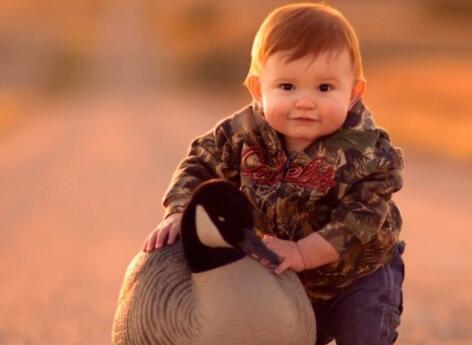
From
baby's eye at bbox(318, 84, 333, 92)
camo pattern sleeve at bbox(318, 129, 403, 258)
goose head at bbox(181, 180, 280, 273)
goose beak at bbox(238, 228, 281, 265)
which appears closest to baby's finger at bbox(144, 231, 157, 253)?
goose head at bbox(181, 180, 280, 273)

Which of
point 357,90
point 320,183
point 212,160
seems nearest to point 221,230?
point 320,183

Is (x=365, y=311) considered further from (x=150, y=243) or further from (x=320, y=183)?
(x=150, y=243)

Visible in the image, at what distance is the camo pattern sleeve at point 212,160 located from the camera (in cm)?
484

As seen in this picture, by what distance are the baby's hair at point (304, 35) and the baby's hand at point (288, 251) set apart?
648 mm

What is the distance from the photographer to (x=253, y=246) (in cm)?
409

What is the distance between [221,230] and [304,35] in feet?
2.83

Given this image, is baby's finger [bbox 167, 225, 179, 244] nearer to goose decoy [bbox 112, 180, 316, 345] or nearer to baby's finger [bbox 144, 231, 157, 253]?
baby's finger [bbox 144, 231, 157, 253]

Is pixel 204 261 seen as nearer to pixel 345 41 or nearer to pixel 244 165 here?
pixel 244 165

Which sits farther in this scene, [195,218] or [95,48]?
[95,48]

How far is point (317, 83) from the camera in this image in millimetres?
4613

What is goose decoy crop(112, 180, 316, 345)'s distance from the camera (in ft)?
13.2

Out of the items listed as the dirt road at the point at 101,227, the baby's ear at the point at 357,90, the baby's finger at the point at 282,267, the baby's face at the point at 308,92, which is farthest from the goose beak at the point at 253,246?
the dirt road at the point at 101,227

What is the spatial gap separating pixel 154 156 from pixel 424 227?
6.74m

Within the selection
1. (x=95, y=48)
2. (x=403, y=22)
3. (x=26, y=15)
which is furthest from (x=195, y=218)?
(x=26, y=15)
